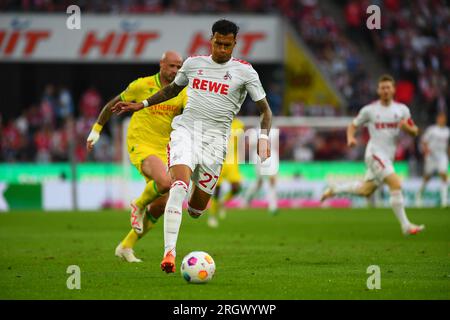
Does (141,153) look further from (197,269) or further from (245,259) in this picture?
(197,269)

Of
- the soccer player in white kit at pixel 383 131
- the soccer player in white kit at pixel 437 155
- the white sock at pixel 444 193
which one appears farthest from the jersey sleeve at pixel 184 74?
the white sock at pixel 444 193

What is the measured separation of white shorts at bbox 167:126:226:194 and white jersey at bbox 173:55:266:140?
0.14m

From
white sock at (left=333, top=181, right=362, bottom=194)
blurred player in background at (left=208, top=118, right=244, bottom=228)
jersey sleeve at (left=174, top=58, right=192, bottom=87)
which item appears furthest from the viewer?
blurred player in background at (left=208, top=118, right=244, bottom=228)

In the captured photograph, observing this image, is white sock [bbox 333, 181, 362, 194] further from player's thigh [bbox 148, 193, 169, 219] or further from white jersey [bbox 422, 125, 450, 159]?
white jersey [bbox 422, 125, 450, 159]

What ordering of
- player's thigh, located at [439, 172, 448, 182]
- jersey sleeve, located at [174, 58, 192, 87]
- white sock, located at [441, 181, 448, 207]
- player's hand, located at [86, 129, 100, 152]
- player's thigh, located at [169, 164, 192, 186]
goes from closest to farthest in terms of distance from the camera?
player's thigh, located at [169, 164, 192, 186] → jersey sleeve, located at [174, 58, 192, 87] → player's hand, located at [86, 129, 100, 152] → player's thigh, located at [439, 172, 448, 182] → white sock, located at [441, 181, 448, 207]

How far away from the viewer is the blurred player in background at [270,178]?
25.2 meters

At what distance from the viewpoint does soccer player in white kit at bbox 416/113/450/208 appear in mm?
27734

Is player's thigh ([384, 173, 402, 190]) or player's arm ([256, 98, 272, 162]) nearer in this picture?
player's arm ([256, 98, 272, 162])

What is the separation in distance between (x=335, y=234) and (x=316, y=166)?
12961 millimetres

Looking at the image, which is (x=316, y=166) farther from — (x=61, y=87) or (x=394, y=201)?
(x=394, y=201)

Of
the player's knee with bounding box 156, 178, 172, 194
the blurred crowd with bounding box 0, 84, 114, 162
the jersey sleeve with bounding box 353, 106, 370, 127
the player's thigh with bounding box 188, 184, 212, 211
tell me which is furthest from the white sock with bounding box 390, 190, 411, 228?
the blurred crowd with bounding box 0, 84, 114, 162

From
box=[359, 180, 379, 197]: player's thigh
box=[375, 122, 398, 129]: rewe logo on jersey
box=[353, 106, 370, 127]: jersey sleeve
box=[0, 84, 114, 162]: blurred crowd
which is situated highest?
box=[0, 84, 114, 162]: blurred crowd
